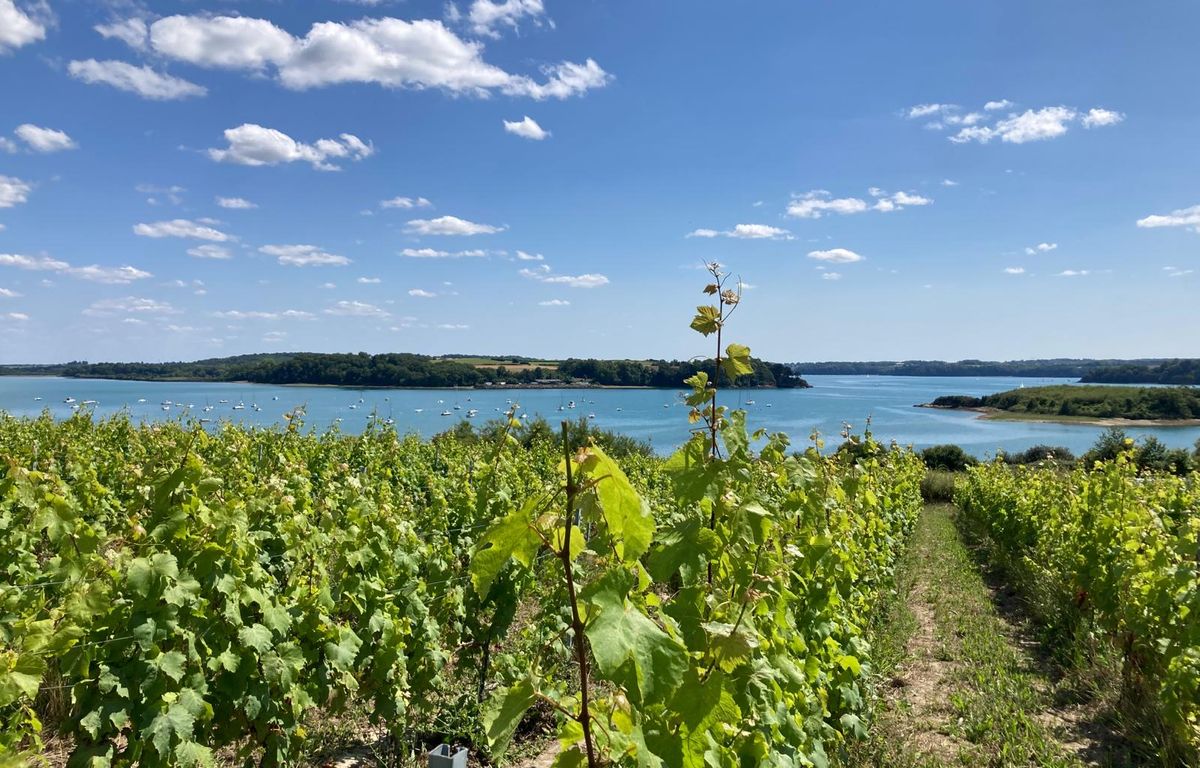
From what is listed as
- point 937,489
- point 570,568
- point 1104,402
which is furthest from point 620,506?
point 1104,402

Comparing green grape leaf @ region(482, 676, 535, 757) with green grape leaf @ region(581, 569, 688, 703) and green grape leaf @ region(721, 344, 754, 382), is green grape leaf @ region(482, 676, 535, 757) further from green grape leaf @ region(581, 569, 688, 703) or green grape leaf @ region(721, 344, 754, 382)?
green grape leaf @ region(721, 344, 754, 382)

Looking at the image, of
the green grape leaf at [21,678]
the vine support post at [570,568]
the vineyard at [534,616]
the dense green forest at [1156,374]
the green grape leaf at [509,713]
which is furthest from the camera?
the dense green forest at [1156,374]

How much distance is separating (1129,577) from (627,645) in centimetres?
640

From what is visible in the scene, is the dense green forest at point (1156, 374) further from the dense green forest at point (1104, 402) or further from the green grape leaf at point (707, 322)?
the green grape leaf at point (707, 322)

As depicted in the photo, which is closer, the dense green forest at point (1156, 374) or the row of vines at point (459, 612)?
the row of vines at point (459, 612)

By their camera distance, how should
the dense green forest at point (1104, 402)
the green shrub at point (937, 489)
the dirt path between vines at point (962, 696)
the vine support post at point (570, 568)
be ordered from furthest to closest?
the dense green forest at point (1104, 402) < the green shrub at point (937, 489) < the dirt path between vines at point (962, 696) < the vine support post at point (570, 568)

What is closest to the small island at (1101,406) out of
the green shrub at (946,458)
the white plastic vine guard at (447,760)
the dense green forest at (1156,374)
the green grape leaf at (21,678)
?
the dense green forest at (1156,374)

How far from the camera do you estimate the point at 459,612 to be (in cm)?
441

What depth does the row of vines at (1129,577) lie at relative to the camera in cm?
423

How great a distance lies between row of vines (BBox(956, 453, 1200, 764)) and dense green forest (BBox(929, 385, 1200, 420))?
69.5 meters

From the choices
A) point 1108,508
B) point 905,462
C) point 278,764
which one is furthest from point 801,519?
point 905,462

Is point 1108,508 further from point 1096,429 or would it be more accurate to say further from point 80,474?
point 1096,429

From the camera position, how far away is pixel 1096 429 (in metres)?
59.8

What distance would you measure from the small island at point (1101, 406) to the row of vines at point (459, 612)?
71976 millimetres
